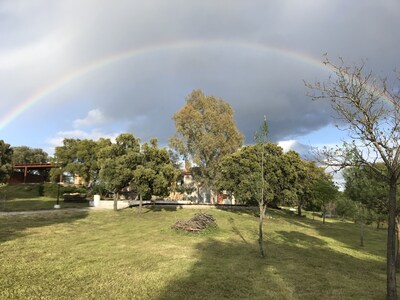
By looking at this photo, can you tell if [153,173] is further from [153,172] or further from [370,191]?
[370,191]

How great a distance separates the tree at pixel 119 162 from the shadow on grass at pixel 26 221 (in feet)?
17.6

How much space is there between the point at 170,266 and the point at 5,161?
47041 millimetres

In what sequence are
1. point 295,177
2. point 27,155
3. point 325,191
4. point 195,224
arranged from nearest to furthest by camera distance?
point 195,224 → point 295,177 → point 325,191 → point 27,155

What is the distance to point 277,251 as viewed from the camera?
21.4 m

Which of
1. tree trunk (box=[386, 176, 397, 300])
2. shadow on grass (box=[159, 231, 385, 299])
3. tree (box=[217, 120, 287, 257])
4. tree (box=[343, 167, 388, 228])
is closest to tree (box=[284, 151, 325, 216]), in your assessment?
tree (box=[217, 120, 287, 257])

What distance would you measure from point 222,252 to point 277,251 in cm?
375

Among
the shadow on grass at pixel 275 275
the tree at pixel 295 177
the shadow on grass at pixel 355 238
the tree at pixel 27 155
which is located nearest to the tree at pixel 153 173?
the tree at pixel 295 177

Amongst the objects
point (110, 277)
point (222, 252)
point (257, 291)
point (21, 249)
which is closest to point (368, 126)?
point (257, 291)

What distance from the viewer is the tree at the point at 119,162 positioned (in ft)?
134

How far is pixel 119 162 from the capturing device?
41.2 meters

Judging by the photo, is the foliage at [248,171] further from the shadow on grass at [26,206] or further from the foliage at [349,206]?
the shadow on grass at [26,206]

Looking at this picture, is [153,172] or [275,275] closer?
[275,275]

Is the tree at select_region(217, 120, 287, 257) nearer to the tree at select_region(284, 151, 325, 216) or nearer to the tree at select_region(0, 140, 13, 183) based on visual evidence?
the tree at select_region(284, 151, 325, 216)

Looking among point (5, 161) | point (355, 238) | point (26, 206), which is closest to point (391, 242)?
point (355, 238)
